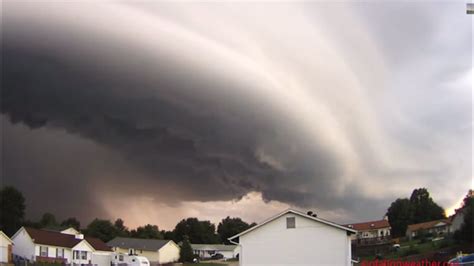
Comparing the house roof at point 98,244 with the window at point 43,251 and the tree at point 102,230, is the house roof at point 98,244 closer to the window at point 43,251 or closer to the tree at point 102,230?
the tree at point 102,230

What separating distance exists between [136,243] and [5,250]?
1456 cm

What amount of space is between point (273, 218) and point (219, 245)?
1037 inches

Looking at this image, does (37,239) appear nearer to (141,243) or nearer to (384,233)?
(141,243)

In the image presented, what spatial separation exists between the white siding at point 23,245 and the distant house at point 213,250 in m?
20.1

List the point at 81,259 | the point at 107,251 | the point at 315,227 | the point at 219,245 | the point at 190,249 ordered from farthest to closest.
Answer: the point at 219,245
the point at 190,249
the point at 107,251
the point at 81,259
the point at 315,227

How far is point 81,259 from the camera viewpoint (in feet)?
130

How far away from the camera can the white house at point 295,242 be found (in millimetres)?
29422

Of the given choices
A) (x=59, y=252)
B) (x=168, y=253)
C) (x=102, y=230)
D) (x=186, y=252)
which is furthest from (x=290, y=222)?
(x=102, y=230)

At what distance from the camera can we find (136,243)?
45656 mm

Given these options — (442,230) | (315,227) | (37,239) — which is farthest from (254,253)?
(442,230)

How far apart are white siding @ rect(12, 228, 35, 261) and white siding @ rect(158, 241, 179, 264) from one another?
39.7 ft

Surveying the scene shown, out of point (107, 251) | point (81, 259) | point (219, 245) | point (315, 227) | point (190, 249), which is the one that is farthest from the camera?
point (219, 245)

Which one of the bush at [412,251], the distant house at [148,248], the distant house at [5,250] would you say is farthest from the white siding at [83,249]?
the bush at [412,251]

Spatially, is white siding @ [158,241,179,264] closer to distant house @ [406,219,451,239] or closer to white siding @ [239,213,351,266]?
white siding @ [239,213,351,266]
